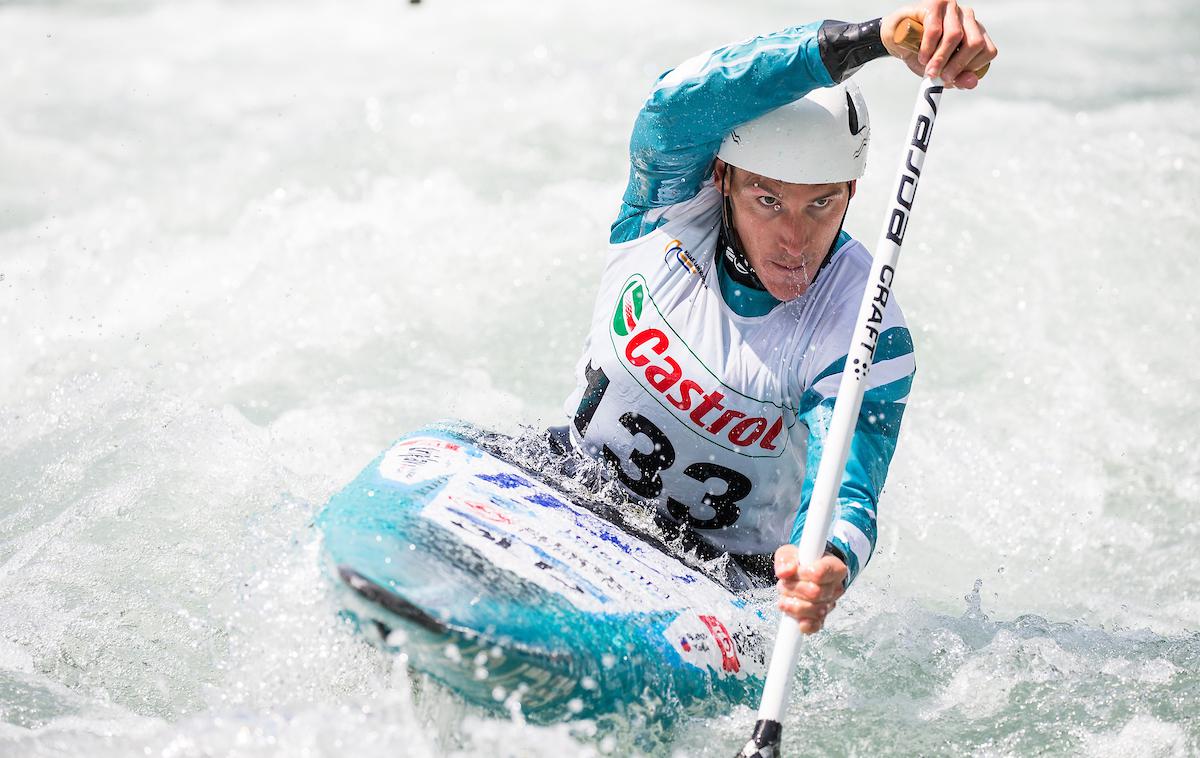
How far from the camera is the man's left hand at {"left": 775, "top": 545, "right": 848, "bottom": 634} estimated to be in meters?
2.59

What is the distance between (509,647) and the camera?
2514mm

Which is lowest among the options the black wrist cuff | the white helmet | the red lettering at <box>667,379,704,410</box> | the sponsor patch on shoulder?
the red lettering at <box>667,379,704,410</box>

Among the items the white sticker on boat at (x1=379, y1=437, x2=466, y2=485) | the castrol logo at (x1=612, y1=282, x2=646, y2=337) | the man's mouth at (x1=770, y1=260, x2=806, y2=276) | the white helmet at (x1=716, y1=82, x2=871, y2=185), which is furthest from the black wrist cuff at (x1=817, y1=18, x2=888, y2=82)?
the white sticker on boat at (x1=379, y1=437, x2=466, y2=485)

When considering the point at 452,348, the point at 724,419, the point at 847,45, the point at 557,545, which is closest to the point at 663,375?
the point at 724,419

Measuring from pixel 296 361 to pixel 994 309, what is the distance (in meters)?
3.31

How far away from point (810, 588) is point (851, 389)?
1.42 feet

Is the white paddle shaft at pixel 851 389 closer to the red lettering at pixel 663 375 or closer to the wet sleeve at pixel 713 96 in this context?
the wet sleeve at pixel 713 96

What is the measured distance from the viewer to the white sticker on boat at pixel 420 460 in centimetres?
298

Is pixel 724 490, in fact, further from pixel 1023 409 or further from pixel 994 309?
pixel 994 309

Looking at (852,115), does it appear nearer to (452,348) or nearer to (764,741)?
(764,741)

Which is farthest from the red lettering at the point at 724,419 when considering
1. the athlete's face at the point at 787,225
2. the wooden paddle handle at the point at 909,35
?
the wooden paddle handle at the point at 909,35

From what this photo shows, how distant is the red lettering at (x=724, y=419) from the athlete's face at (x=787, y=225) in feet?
0.98

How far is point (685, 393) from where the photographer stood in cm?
316

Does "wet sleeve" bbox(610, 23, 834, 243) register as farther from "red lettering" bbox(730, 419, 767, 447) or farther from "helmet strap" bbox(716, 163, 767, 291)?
"red lettering" bbox(730, 419, 767, 447)
